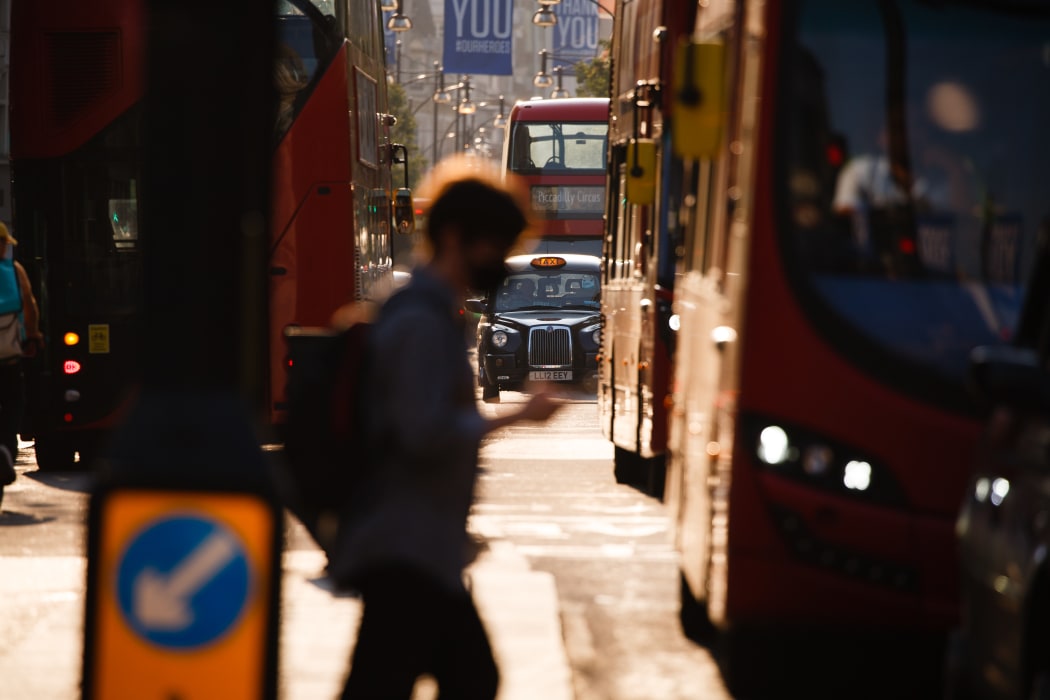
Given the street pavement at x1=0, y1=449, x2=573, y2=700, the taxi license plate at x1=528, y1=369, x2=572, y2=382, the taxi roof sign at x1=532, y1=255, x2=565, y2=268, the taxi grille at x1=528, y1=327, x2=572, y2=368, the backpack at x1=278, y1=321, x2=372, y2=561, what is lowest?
the taxi license plate at x1=528, y1=369, x2=572, y2=382

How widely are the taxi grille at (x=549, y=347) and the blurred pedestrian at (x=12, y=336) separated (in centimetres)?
1502

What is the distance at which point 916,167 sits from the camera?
6.84m

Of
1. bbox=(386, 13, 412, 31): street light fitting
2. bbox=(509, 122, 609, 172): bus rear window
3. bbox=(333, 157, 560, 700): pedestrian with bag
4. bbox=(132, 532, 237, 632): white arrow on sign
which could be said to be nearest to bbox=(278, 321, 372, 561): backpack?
bbox=(333, 157, 560, 700): pedestrian with bag

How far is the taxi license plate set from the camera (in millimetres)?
28562

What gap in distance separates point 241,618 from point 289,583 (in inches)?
260

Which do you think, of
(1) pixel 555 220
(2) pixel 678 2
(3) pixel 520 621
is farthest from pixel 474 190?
(1) pixel 555 220

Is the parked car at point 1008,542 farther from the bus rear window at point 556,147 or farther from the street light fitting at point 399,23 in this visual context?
the street light fitting at point 399,23

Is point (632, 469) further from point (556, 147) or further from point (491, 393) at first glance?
point (556, 147)

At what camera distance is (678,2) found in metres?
13.6

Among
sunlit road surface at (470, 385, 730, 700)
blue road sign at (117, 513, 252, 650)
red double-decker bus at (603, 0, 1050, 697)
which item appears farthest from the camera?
sunlit road surface at (470, 385, 730, 700)

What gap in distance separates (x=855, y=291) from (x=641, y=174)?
708cm

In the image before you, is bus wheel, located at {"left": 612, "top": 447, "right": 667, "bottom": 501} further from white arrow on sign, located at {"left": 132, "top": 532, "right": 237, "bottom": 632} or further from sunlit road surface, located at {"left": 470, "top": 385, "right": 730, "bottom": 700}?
white arrow on sign, located at {"left": 132, "top": 532, "right": 237, "bottom": 632}

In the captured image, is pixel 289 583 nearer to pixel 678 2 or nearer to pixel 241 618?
pixel 678 2

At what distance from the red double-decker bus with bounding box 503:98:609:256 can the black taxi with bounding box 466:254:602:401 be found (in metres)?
5.63
